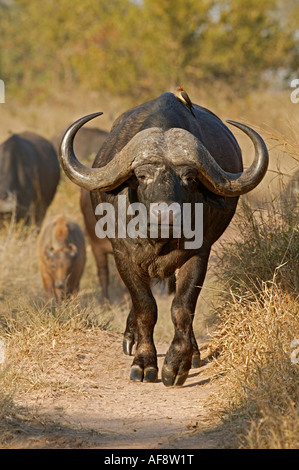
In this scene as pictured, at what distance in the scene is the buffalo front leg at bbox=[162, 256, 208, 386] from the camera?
560cm

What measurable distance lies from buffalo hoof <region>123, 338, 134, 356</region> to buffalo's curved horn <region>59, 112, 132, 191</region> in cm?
169

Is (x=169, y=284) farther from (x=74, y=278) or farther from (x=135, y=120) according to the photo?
(x=74, y=278)

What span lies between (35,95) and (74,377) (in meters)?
25.8

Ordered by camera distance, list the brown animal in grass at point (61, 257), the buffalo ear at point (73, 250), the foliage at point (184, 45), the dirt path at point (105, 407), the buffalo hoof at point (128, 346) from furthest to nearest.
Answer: the foliage at point (184, 45), the buffalo ear at point (73, 250), the brown animal in grass at point (61, 257), the buffalo hoof at point (128, 346), the dirt path at point (105, 407)

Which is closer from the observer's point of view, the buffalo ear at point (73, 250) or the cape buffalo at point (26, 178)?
the buffalo ear at point (73, 250)

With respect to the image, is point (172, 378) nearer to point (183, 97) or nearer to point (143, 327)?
point (143, 327)

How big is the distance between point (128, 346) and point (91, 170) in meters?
1.83

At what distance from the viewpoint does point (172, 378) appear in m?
5.62

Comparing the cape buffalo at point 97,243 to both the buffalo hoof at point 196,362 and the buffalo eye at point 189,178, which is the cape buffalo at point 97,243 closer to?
the buffalo hoof at point 196,362

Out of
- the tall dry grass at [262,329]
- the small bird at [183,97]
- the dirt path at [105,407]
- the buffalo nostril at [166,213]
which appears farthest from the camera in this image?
the small bird at [183,97]

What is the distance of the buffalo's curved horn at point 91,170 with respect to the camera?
219 inches

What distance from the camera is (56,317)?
6.54 meters

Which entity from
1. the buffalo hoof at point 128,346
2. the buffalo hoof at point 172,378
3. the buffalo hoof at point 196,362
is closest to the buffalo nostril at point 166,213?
the buffalo hoof at point 172,378

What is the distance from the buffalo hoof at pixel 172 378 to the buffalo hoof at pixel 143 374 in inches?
7.4
